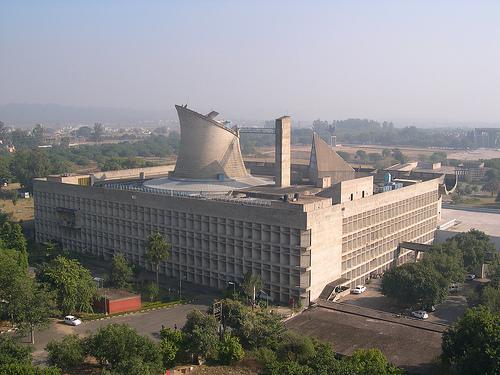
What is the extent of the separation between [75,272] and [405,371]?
22596mm

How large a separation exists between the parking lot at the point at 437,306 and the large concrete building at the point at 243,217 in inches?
59.5

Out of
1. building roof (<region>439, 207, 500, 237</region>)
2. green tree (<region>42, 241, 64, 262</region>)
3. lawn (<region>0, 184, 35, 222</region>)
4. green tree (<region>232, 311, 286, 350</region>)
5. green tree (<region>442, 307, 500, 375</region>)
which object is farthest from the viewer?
lawn (<region>0, 184, 35, 222</region>)

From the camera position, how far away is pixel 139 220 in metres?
50.3

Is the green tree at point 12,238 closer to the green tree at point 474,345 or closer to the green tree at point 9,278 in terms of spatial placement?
the green tree at point 9,278

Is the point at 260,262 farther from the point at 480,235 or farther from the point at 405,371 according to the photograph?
the point at 480,235

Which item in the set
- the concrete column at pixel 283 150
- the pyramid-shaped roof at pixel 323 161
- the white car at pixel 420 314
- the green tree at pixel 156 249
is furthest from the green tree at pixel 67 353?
the pyramid-shaped roof at pixel 323 161

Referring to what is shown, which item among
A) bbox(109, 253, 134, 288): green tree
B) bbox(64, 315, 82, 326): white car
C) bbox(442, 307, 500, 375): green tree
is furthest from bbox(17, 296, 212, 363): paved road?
bbox(442, 307, 500, 375): green tree

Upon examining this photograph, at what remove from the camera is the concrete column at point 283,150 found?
1969 inches

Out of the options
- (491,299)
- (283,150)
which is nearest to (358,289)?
(491,299)

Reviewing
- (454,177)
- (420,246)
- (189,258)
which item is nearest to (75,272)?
(189,258)

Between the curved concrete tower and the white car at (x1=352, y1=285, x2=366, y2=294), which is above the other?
the curved concrete tower

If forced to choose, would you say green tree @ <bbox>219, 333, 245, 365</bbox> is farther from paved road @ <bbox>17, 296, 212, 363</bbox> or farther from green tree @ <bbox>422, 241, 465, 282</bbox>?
green tree @ <bbox>422, 241, 465, 282</bbox>

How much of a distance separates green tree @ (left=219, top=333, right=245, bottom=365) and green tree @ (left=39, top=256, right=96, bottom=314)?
38.9ft

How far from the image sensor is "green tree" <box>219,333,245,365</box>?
30.8m
